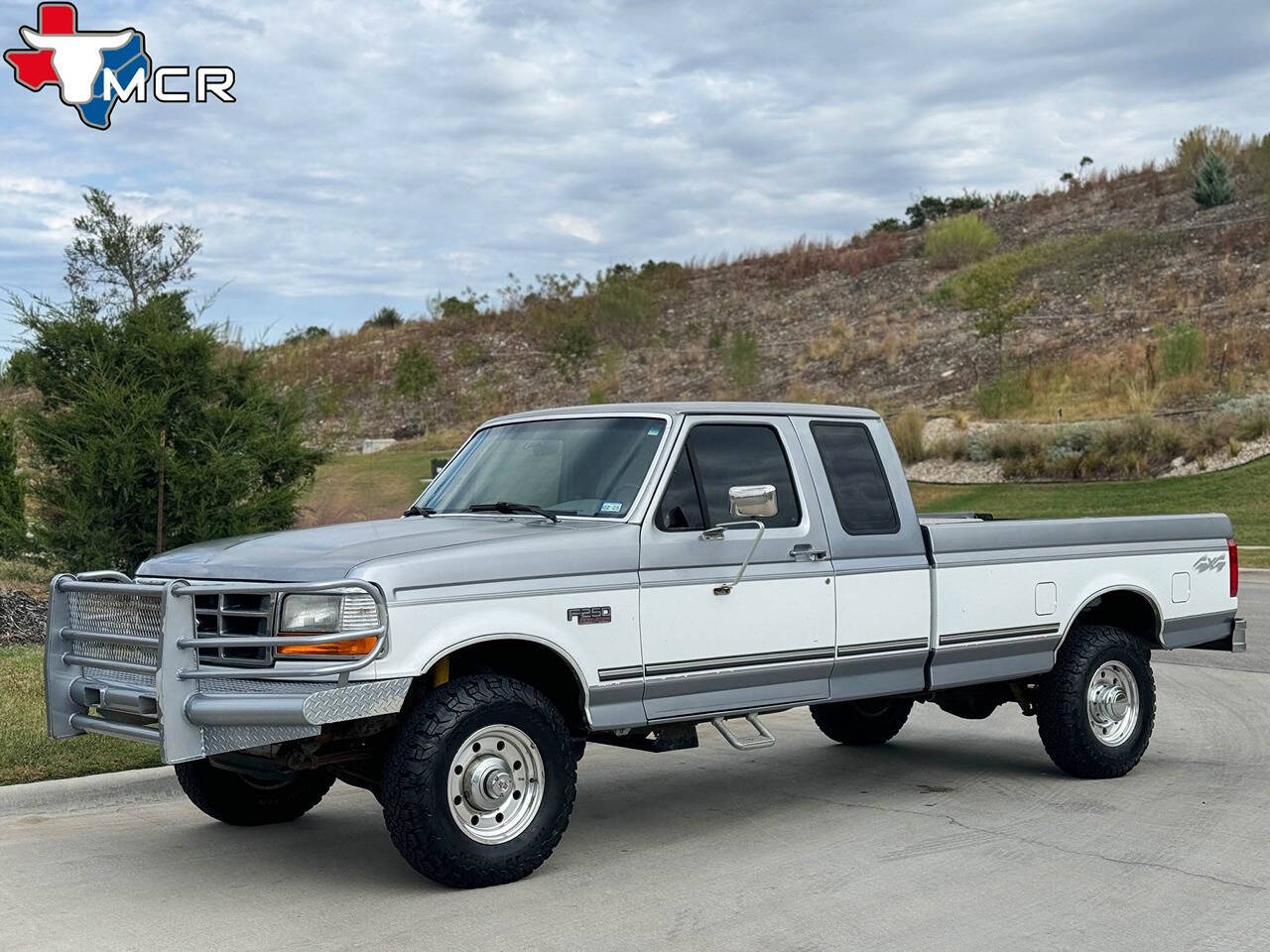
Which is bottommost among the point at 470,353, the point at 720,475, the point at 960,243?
the point at 720,475

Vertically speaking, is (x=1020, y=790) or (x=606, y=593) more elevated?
(x=606, y=593)

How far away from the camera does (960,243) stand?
59.2m

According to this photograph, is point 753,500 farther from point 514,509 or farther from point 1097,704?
point 1097,704

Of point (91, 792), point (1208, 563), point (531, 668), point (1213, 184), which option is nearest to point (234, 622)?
point (531, 668)

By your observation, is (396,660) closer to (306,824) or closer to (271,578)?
(271,578)

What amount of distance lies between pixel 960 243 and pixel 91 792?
54.6 m

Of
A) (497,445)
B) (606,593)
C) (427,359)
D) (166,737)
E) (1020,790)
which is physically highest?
(427,359)

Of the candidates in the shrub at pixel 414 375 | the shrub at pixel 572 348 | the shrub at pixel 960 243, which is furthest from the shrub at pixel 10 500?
the shrub at pixel 960 243

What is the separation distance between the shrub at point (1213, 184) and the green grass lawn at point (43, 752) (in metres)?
53.1

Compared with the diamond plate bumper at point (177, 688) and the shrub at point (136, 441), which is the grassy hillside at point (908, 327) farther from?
the diamond plate bumper at point (177, 688)

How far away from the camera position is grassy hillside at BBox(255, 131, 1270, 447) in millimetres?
39438

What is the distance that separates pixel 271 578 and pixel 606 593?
4.82 ft

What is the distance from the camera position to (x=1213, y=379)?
3512cm

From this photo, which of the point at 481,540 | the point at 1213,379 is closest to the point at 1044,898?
the point at 481,540
